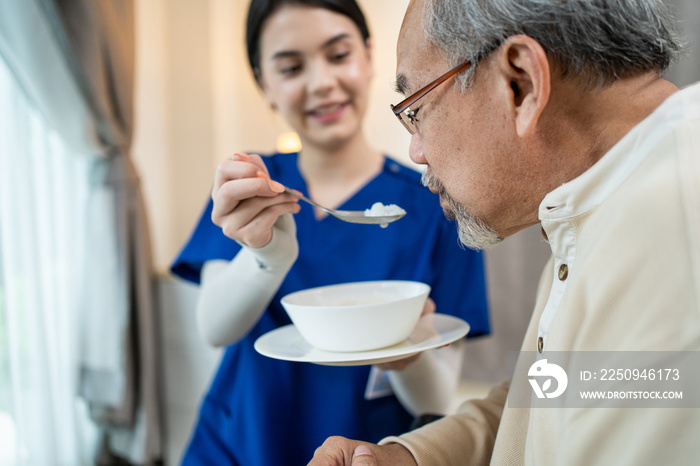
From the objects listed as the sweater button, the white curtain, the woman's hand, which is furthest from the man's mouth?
the white curtain

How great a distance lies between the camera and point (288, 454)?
1094 millimetres

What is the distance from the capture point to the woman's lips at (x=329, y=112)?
1.19 m

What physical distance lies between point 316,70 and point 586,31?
67 cm

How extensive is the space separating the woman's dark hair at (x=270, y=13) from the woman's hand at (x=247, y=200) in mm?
461

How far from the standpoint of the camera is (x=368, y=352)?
0.77 m

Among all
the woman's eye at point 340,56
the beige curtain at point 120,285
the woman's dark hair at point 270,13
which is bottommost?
the beige curtain at point 120,285

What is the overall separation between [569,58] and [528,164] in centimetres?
12

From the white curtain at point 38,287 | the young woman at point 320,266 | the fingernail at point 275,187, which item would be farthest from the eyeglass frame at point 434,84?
the white curtain at point 38,287

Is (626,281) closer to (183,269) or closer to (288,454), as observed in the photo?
(288,454)

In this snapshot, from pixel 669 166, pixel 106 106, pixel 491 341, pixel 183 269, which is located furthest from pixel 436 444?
pixel 106 106

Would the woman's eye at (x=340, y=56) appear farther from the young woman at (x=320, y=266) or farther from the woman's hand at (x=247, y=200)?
the woman's hand at (x=247, y=200)

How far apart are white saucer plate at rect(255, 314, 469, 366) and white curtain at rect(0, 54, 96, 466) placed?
118cm

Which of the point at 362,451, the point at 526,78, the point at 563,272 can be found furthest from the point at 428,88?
the point at 362,451

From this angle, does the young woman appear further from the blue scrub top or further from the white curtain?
the white curtain
